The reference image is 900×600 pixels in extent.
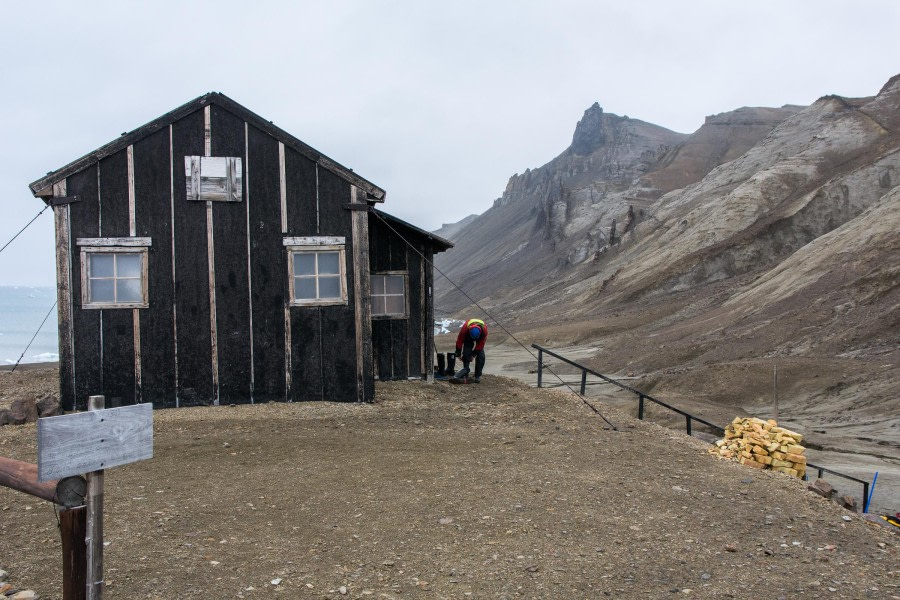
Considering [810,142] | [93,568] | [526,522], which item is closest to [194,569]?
[93,568]

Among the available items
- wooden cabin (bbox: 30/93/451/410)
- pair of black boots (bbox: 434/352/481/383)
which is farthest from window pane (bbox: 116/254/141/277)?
pair of black boots (bbox: 434/352/481/383)

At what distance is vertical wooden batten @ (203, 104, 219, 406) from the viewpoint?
40.4ft

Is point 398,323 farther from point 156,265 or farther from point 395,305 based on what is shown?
point 156,265

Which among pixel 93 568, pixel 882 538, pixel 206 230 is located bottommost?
pixel 882 538

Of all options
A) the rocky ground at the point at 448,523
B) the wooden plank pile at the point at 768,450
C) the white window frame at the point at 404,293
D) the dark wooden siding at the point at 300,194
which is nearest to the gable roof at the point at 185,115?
the dark wooden siding at the point at 300,194

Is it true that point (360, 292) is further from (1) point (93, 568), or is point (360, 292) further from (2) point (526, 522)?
(1) point (93, 568)

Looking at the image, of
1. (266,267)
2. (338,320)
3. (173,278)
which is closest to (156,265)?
(173,278)

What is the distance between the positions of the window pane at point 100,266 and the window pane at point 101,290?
3.8 inches

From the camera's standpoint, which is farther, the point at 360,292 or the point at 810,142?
the point at 810,142

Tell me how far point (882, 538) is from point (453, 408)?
7.12 m

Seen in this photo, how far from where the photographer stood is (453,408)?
12.6 meters

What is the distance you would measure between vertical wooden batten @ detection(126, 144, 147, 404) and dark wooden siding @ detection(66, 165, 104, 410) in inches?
19.7

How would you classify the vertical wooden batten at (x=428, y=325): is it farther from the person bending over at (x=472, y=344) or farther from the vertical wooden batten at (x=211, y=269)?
the vertical wooden batten at (x=211, y=269)

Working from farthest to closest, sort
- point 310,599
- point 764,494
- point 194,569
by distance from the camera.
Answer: point 764,494 < point 194,569 < point 310,599
